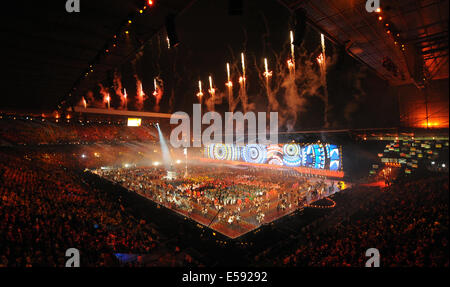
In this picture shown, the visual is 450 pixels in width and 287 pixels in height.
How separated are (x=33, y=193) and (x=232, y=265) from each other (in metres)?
12.1

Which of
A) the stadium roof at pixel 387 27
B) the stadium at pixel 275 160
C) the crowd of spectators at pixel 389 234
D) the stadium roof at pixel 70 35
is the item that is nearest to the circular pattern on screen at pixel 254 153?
the stadium at pixel 275 160

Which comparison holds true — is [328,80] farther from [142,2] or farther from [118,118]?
[118,118]

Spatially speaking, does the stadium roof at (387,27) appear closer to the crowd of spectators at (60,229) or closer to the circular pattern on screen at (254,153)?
the crowd of spectators at (60,229)

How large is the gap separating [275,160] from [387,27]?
18.8m

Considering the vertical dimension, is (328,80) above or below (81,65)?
above

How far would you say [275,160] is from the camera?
85.3ft

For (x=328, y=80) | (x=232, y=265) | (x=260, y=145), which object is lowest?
(x=232, y=265)

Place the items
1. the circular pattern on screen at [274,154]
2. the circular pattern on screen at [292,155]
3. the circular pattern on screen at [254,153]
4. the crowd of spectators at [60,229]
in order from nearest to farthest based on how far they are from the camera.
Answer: the crowd of spectators at [60,229] → the circular pattern on screen at [292,155] → the circular pattern on screen at [274,154] → the circular pattern on screen at [254,153]

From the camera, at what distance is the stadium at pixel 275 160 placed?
699 centimetres

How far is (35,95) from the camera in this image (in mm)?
15086

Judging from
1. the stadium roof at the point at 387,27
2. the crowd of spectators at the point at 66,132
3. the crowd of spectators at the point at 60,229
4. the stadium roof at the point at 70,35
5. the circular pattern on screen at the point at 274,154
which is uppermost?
the stadium roof at the point at 387,27

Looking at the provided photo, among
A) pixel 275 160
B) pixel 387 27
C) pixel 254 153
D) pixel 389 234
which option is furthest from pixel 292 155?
pixel 389 234

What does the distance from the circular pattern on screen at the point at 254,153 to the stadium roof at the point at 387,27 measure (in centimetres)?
1653
